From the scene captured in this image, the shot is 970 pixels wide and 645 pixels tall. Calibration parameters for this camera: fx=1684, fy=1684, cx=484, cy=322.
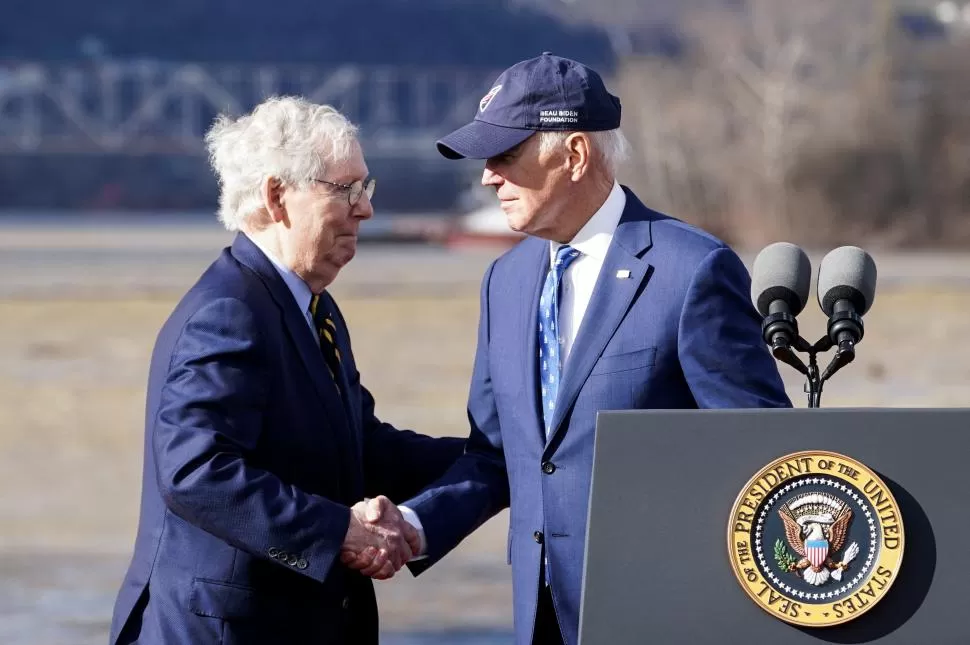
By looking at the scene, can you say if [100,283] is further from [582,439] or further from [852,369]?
[582,439]

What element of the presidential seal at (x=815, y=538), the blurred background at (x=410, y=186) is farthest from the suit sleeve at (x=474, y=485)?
the blurred background at (x=410, y=186)

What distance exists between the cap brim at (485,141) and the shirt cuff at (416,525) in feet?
2.60

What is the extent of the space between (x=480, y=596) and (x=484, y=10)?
75695 millimetres

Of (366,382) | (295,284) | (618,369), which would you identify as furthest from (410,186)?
(618,369)

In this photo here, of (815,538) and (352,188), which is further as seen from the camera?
(352,188)

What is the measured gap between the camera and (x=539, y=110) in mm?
3512

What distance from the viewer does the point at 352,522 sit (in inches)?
138

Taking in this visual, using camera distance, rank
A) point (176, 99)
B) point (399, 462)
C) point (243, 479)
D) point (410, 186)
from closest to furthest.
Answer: point (243, 479) < point (399, 462) < point (410, 186) < point (176, 99)

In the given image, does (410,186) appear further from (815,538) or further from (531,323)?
(815,538)

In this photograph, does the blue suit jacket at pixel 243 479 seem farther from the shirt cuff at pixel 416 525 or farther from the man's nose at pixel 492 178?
the man's nose at pixel 492 178

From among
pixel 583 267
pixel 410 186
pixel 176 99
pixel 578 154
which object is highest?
pixel 176 99

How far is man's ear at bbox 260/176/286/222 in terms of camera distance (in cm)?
361

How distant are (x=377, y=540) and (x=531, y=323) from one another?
1.84ft

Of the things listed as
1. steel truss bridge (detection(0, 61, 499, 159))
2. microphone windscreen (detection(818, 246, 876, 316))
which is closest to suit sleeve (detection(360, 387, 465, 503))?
microphone windscreen (detection(818, 246, 876, 316))
